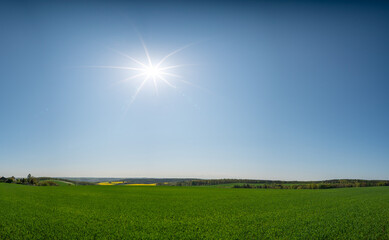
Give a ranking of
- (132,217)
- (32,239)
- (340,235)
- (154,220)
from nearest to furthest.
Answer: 1. (32,239)
2. (340,235)
3. (154,220)
4. (132,217)

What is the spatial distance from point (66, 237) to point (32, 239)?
1.74 meters

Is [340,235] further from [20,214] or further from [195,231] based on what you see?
[20,214]

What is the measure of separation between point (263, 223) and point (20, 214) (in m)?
20.4

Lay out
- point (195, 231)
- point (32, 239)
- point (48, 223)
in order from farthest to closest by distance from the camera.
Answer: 1. point (48, 223)
2. point (195, 231)
3. point (32, 239)

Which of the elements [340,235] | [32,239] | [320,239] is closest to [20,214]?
[32,239]

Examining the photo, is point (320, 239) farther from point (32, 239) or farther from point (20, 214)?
point (20, 214)

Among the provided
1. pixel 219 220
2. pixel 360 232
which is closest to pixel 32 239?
pixel 219 220

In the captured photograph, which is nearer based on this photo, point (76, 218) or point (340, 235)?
point (340, 235)

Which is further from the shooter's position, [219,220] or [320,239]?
[219,220]

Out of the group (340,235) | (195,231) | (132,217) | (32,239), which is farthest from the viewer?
(132,217)

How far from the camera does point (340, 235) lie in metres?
12.6

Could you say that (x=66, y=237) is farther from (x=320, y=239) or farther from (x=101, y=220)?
→ (x=320, y=239)

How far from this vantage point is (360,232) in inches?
522

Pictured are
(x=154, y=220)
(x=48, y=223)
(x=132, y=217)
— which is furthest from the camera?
(x=132, y=217)
